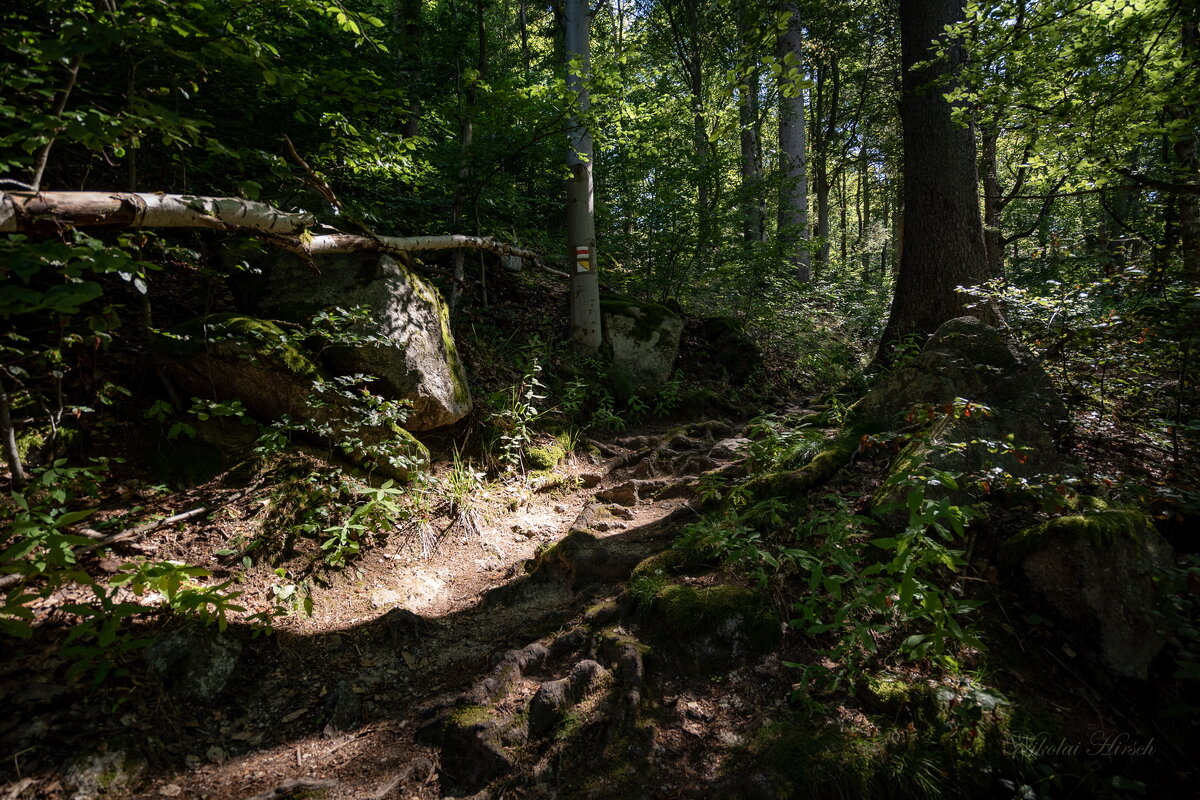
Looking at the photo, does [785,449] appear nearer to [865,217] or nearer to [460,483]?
[460,483]

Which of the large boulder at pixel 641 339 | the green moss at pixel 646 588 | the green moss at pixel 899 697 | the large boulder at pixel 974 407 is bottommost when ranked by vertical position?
the green moss at pixel 899 697

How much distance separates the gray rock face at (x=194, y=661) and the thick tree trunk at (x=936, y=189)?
7118 mm

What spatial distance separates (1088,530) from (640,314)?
6959 millimetres

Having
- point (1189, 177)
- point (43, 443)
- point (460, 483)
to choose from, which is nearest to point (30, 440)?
point (43, 443)

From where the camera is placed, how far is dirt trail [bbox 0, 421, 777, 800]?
2.36 meters

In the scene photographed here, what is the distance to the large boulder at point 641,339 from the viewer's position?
8492 mm

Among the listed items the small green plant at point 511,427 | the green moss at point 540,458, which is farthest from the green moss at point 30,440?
the green moss at point 540,458

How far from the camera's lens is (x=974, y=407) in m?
2.78

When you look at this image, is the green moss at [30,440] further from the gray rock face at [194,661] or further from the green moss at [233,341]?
the gray rock face at [194,661]

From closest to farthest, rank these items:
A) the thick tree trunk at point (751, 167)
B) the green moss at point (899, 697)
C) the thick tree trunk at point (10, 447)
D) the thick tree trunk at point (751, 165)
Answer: the green moss at point (899, 697), the thick tree trunk at point (10, 447), the thick tree trunk at point (751, 167), the thick tree trunk at point (751, 165)

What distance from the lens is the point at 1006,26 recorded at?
464cm

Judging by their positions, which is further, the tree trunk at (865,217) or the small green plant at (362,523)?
the tree trunk at (865,217)

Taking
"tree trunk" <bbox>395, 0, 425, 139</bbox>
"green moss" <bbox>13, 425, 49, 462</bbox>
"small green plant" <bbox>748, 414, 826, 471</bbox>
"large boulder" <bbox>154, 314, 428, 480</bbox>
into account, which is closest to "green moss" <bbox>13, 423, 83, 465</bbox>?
"green moss" <bbox>13, 425, 49, 462</bbox>

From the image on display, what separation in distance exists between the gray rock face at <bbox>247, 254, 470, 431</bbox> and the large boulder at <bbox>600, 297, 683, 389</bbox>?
3565mm
